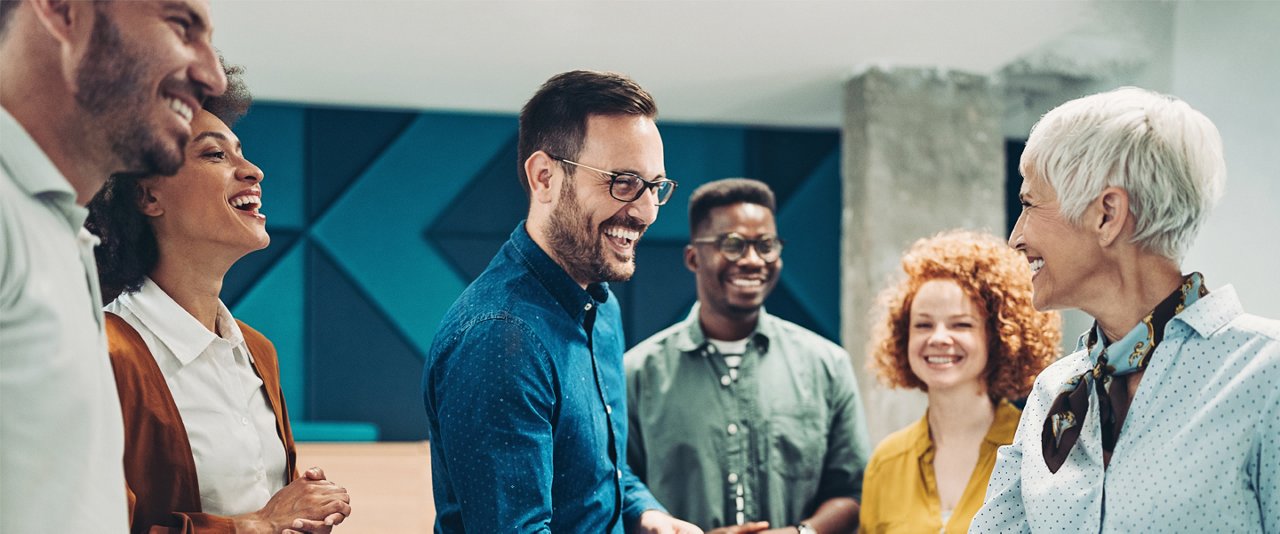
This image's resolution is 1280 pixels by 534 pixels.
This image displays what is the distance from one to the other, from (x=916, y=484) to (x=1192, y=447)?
45.3 inches

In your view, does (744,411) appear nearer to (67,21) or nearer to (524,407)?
(524,407)

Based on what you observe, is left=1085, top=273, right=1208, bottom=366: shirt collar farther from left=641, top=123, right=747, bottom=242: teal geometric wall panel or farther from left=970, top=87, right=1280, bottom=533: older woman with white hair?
left=641, top=123, right=747, bottom=242: teal geometric wall panel

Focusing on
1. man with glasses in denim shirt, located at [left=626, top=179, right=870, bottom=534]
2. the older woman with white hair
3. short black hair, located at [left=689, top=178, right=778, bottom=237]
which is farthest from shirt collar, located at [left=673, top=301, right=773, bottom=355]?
the older woman with white hair

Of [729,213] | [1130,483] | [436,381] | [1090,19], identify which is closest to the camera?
[1130,483]

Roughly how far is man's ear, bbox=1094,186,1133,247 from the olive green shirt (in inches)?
56.8

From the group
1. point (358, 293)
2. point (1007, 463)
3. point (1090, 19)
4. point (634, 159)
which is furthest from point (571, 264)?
point (358, 293)

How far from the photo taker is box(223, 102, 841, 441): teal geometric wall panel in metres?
6.08

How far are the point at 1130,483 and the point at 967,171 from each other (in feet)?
14.1

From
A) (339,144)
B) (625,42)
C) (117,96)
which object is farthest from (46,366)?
(339,144)

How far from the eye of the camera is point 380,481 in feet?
18.1

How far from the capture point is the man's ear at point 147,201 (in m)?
1.59

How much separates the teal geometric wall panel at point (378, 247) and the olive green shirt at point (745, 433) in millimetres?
3492

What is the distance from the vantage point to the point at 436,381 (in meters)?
1.63

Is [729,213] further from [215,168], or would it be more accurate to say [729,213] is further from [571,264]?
[215,168]
